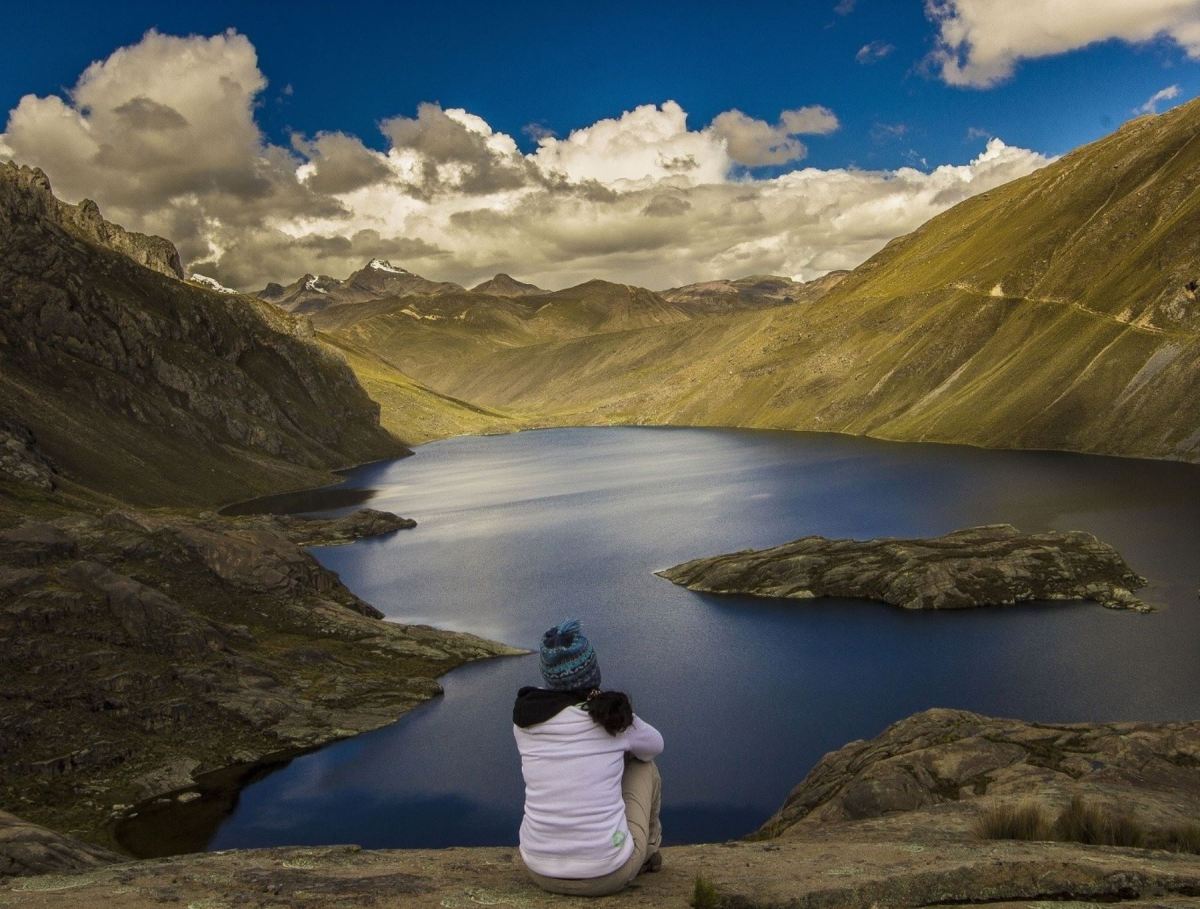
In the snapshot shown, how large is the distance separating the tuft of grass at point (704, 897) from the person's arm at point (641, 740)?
5.26 feet

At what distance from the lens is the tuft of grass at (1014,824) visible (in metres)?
15.8

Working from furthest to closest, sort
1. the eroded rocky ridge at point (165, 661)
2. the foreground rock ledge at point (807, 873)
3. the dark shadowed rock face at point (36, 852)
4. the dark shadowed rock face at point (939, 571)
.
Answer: the dark shadowed rock face at point (939, 571) → the eroded rocky ridge at point (165, 661) → the dark shadowed rock face at point (36, 852) → the foreground rock ledge at point (807, 873)

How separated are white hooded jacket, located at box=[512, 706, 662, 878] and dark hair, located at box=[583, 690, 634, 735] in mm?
92

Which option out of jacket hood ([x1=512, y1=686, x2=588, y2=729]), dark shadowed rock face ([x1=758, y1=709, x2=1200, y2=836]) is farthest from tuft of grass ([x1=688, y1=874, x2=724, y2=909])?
dark shadowed rock face ([x1=758, y1=709, x2=1200, y2=836])

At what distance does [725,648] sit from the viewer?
6206 cm

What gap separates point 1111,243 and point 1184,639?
6576 inches

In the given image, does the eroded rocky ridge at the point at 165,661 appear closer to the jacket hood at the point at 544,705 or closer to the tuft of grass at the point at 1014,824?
the jacket hood at the point at 544,705

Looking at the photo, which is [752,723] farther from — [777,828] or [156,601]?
[156,601]

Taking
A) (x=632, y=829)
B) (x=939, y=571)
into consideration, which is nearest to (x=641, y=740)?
(x=632, y=829)

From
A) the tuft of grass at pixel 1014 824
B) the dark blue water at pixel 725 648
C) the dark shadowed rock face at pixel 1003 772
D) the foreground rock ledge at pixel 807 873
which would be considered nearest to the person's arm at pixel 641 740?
the foreground rock ledge at pixel 807 873

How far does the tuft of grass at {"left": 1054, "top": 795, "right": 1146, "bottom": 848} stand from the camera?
615 inches

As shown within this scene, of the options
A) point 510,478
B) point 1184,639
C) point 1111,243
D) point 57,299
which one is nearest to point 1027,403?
point 1111,243

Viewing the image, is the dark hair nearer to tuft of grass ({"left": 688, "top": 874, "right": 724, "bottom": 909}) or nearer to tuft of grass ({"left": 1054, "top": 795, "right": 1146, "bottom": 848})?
tuft of grass ({"left": 688, "top": 874, "right": 724, "bottom": 909})

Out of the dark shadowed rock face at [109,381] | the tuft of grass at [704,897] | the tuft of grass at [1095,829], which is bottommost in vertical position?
the tuft of grass at [1095,829]
